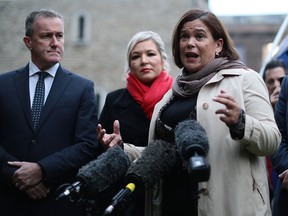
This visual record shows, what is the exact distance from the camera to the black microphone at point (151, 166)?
299cm

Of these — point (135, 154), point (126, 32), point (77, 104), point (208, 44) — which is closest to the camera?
point (208, 44)

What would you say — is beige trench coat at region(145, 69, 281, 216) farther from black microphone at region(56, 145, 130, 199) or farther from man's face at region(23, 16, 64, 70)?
man's face at region(23, 16, 64, 70)

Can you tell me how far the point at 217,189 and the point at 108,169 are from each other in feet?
2.11

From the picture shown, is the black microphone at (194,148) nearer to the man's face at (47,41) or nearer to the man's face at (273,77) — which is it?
the man's face at (47,41)

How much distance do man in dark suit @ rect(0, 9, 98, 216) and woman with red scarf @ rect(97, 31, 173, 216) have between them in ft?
1.19

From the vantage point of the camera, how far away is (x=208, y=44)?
333 cm

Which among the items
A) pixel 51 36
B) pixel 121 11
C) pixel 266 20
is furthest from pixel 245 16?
pixel 51 36

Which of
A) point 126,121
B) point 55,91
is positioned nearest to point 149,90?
point 126,121

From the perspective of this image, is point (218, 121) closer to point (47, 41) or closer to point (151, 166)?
point (151, 166)

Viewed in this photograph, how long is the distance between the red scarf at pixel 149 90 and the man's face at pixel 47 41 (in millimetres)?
699

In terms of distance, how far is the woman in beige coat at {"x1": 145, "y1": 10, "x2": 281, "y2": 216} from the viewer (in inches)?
115

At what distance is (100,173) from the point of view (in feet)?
9.82

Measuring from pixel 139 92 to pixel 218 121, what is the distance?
137 centimetres

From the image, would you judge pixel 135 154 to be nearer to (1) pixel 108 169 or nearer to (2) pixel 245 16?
(1) pixel 108 169
